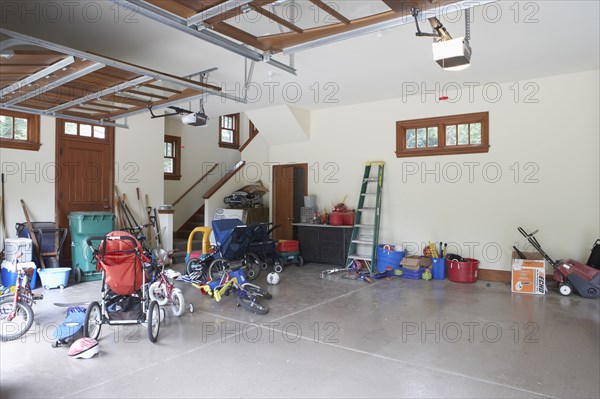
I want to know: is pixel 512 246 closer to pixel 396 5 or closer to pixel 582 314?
pixel 582 314

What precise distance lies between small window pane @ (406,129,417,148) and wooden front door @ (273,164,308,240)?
236cm

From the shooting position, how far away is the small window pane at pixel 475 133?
23.4 feet

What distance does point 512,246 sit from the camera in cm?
679

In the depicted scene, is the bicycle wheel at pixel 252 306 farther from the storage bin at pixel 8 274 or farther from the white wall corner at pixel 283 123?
the white wall corner at pixel 283 123

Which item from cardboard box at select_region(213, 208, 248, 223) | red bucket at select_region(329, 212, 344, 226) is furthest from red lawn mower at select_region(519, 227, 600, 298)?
cardboard box at select_region(213, 208, 248, 223)

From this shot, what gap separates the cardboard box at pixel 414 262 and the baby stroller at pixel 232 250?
2.57 meters

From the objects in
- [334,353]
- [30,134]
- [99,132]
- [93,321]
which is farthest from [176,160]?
[334,353]

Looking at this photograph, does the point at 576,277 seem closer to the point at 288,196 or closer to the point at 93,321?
the point at 288,196

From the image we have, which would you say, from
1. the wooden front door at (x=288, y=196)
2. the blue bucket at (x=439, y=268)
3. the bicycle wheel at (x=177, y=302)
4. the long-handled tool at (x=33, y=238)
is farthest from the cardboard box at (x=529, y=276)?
the long-handled tool at (x=33, y=238)

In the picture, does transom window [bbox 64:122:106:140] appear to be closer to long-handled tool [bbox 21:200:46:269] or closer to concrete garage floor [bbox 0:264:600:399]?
long-handled tool [bbox 21:200:46:269]

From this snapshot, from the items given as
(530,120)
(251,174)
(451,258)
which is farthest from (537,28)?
(251,174)

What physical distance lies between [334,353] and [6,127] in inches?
238

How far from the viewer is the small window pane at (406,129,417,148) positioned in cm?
779

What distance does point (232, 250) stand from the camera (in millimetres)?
6496
